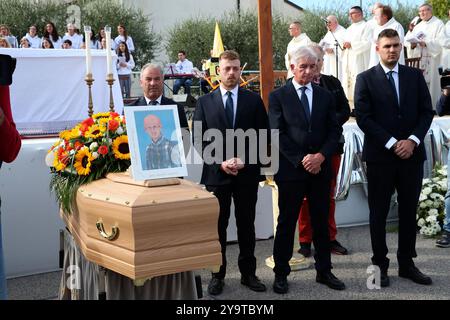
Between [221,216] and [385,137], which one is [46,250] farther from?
[385,137]

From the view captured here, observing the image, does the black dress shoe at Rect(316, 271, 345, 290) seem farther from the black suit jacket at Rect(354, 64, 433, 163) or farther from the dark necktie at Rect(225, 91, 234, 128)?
the dark necktie at Rect(225, 91, 234, 128)

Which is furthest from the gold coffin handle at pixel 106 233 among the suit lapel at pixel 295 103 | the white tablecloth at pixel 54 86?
the white tablecloth at pixel 54 86

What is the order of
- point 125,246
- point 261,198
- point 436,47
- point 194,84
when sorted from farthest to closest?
point 194,84, point 436,47, point 261,198, point 125,246

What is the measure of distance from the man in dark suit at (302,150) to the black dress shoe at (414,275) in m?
0.55

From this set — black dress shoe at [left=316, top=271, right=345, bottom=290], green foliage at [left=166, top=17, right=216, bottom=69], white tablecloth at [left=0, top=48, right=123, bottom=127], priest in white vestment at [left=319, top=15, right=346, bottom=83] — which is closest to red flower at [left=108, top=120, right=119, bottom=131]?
black dress shoe at [left=316, top=271, right=345, bottom=290]

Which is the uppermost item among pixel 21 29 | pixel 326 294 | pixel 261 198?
pixel 21 29

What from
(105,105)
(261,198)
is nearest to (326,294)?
(261,198)

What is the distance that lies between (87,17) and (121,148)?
24.7 metres

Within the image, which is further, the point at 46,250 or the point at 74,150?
the point at 46,250

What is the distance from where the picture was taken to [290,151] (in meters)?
4.47

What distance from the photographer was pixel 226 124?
14.9 ft

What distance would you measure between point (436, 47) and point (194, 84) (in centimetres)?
1003

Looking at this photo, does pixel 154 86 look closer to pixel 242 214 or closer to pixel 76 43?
pixel 242 214

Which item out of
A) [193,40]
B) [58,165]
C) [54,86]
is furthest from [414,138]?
[193,40]
